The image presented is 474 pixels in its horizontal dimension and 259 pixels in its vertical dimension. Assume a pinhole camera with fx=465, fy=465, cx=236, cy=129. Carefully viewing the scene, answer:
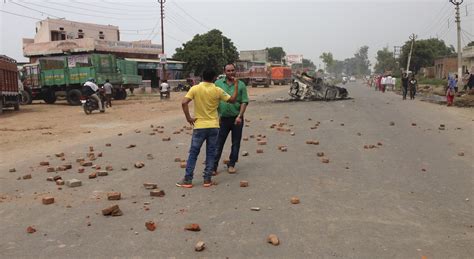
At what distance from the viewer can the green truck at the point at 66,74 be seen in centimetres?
2538

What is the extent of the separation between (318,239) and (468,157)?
550 cm

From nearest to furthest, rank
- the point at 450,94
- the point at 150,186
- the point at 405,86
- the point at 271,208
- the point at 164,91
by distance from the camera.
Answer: the point at 271,208 → the point at 150,186 → the point at 450,94 → the point at 405,86 → the point at 164,91

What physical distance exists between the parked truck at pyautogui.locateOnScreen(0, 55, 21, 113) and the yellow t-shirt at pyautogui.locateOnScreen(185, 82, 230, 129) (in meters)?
15.6

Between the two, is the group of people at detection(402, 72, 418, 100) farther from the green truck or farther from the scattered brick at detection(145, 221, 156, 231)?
the scattered brick at detection(145, 221, 156, 231)

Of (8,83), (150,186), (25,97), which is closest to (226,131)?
(150,186)

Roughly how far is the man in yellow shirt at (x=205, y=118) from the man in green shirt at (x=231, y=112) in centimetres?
43

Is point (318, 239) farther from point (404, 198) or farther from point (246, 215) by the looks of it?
point (404, 198)

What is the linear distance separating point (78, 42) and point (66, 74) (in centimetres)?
1870

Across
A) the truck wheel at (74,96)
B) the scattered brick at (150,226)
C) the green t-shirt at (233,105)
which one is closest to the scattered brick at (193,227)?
the scattered brick at (150,226)

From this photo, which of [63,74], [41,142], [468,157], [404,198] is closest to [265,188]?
[404,198]

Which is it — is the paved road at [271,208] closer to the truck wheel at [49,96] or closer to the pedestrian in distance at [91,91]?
the pedestrian in distance at [91,91]

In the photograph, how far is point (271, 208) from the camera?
529cm

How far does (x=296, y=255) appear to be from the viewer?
3.95m

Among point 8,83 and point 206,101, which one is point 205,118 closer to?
point 206,101
